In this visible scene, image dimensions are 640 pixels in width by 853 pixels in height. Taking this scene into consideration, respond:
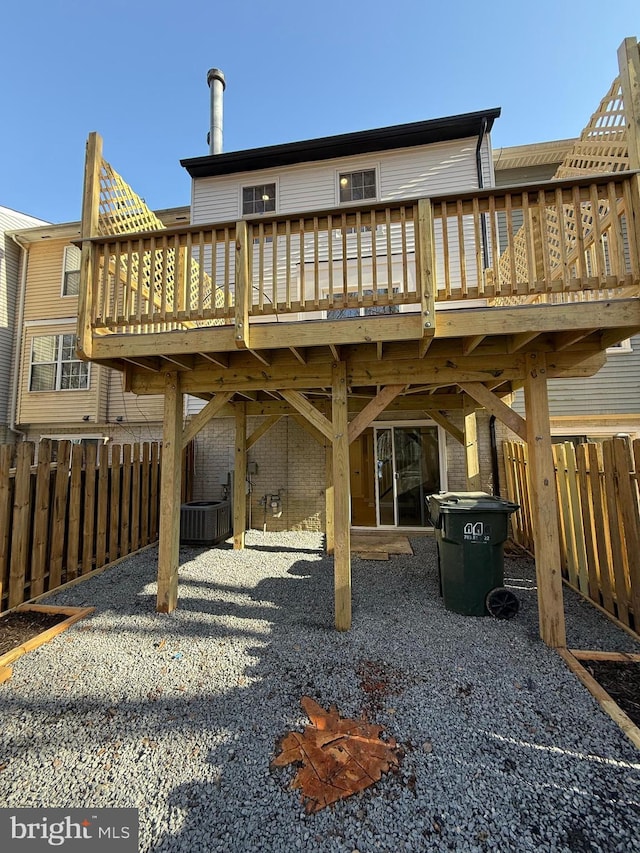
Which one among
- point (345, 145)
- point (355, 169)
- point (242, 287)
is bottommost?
point (242, 287)

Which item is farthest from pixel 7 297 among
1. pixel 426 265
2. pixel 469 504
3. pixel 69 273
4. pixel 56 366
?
pixel 469 504

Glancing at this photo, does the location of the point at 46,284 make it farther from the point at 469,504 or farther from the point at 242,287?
the point at 469,504

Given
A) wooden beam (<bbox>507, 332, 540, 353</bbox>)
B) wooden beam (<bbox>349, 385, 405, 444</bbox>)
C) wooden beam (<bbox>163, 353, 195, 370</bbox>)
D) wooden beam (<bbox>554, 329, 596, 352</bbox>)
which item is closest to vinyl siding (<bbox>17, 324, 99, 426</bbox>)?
wooden beam (<bbox>163, 353, 195, 370</bbox>)

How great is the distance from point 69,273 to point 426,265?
11139mm

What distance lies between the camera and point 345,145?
25.3 ft

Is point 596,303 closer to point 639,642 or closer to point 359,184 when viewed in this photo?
point 639,642

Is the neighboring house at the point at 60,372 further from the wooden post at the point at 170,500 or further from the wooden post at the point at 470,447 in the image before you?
the wooden post at the point at 470,447

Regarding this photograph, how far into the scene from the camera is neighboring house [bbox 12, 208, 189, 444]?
369 inches

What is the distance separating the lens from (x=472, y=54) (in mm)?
7699

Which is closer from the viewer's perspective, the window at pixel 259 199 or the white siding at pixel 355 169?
the white siding at pixel 355 169

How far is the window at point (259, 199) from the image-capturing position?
327 inches

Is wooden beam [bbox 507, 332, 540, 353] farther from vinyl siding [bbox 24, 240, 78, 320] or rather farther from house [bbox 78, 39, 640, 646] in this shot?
vinyl siding [bbox 24, 240, 78, 320]

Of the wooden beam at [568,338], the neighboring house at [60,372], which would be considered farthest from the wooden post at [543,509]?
the neighboring house at [60,372]

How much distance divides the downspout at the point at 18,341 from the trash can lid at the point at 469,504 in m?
11.1
